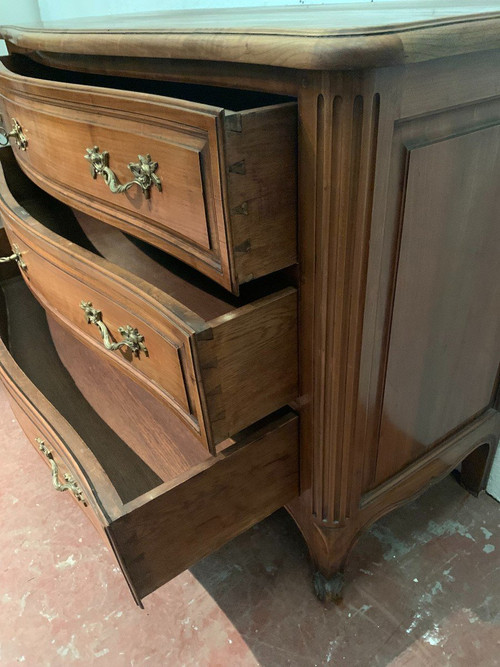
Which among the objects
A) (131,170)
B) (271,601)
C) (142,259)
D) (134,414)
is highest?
(131,170)

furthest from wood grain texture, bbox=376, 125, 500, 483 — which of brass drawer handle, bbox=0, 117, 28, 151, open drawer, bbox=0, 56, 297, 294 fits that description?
brass drawer handle, bbox=0, 117, 28, 151

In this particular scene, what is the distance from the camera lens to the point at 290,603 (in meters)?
0.83

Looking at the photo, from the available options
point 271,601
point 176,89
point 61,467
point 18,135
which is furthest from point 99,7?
point 271,601

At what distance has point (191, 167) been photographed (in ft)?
1.47

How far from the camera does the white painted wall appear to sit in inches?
38.3

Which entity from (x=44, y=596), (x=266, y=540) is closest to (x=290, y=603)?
(x=266, y=540)

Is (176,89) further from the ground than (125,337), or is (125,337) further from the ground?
(176,89)

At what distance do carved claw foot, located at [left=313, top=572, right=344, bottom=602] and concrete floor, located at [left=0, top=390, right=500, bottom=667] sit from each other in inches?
0.8

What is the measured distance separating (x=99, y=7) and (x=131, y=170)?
1160mm

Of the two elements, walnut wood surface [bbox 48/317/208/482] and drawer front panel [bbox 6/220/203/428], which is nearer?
drawer front panel [bbox 6/220/203/428]

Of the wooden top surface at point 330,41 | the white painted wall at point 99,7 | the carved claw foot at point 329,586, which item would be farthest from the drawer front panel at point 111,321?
the white painted wall at point 99,7

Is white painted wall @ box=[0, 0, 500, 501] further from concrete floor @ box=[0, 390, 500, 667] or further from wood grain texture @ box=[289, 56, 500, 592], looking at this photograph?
wood grain texture @ box=[289, 56, 500, 592]

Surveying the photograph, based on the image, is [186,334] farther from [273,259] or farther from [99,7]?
[99,7]

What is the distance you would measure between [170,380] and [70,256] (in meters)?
0.22
